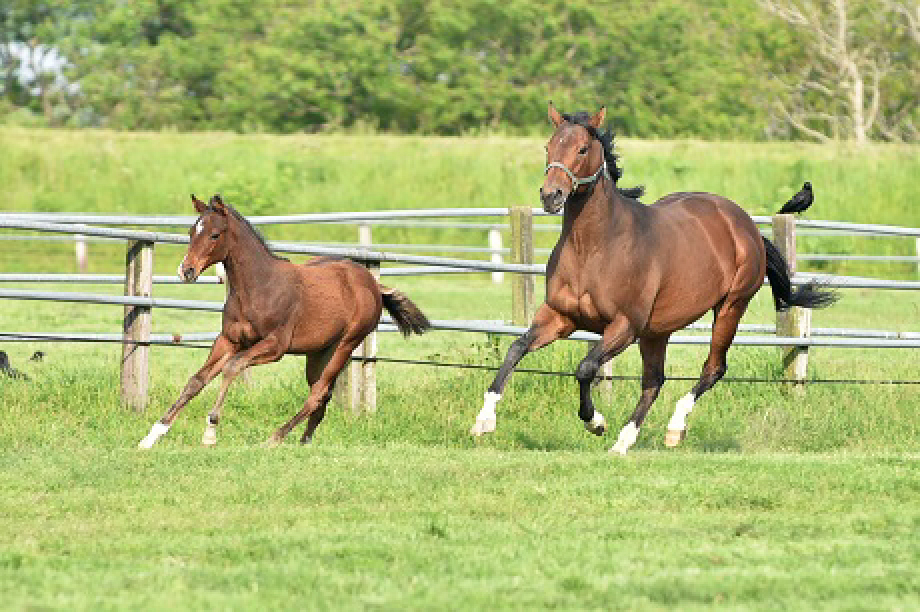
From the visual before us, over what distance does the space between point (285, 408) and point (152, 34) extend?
37760 millimetres

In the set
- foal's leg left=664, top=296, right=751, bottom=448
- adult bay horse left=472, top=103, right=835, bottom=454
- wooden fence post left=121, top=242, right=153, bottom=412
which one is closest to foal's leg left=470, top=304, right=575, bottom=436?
adult bay horse left=472, top=103, right=835, bottom=454

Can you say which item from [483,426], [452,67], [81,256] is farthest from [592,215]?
[452,67]

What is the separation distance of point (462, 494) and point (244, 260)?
277 cm

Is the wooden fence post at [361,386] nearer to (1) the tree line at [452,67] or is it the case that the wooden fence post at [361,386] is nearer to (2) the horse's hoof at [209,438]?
(2) the horse's hoof at [209,438]

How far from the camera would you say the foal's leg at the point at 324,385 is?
11109mm

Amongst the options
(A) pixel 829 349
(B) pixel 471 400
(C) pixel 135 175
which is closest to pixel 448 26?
(C) pixel 135 175

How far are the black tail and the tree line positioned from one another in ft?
105

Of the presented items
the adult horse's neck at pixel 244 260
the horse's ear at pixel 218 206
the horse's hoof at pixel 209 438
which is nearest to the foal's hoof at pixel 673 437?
the adult horse's neck at pixel 244 260

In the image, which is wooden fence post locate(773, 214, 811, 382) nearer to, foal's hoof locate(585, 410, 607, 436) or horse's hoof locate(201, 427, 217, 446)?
foal's hoof locate(585, 410, 607, 436)

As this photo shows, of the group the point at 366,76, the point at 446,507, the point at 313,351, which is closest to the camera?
the point at 446,507

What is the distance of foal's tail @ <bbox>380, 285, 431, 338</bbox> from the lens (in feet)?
38.8

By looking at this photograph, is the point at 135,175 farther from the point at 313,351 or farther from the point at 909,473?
the point at 909,473

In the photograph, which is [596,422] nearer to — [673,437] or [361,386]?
[673,437]

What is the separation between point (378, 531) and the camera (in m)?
7.53
